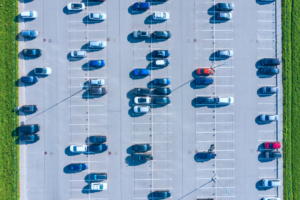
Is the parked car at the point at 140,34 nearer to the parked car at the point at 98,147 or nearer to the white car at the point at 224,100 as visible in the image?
the white car at the point at 224,100

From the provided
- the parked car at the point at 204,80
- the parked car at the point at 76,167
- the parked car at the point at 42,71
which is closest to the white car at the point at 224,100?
the parked car at the point at 204,80

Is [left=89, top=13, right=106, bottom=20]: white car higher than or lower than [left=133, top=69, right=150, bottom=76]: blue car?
higher

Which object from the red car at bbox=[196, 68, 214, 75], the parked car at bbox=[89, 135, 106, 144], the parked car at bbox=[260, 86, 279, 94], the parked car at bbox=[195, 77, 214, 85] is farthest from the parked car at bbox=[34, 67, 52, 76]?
the parked car at bbox=[260, 86, 279, 94]

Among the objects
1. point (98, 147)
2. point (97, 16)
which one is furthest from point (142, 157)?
point (97, 16)

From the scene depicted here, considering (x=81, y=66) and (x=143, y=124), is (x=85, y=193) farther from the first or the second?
(x=81, y=66)

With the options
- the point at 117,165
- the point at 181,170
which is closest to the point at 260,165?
the point at 181,170

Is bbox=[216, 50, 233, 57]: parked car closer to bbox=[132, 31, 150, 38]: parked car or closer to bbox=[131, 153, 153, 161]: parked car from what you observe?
bbox=[132, 31, 150, 38]: parked car

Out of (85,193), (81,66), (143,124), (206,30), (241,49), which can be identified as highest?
(206,30)
